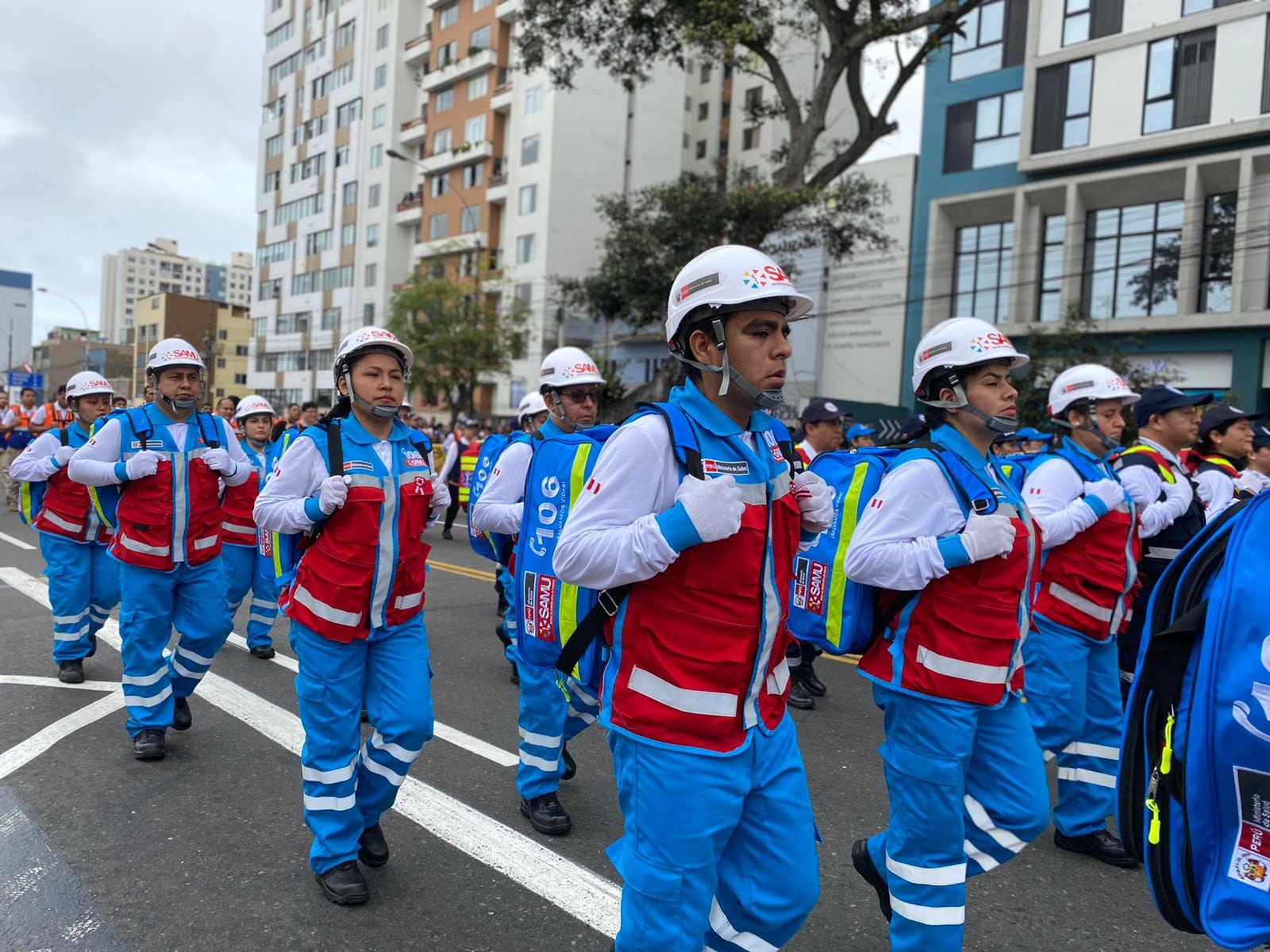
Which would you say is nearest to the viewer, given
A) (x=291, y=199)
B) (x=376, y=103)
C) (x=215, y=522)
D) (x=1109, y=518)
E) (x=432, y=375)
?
(x=1109, y=518)

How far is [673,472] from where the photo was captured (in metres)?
2.55

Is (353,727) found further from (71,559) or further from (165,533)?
(71,559)

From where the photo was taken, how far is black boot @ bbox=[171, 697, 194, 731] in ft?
18.9

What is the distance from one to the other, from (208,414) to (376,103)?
58.4 meters

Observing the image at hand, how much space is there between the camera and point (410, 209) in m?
54.8

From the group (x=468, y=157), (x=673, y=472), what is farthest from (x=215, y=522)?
(x=468, y=157)

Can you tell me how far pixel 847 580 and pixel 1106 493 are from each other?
6.16ft

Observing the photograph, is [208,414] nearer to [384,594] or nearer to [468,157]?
[384,594]

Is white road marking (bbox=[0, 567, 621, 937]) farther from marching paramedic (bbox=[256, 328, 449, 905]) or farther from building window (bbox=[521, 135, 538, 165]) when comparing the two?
building window (bbox=[521, 135, 538, 165])

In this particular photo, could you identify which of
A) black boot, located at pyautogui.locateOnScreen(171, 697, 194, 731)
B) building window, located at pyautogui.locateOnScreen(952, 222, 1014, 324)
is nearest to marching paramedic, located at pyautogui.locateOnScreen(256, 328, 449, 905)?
black boot, located at pyautogui.locateOnScreen(171, 697, 194, 731)

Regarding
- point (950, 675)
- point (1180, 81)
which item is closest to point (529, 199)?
point (1180, 81)

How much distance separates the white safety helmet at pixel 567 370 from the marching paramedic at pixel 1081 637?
249 cm

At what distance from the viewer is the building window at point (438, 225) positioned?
5247 cm

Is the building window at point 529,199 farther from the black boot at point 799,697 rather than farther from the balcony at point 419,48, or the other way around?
the black boot at point 799,697
